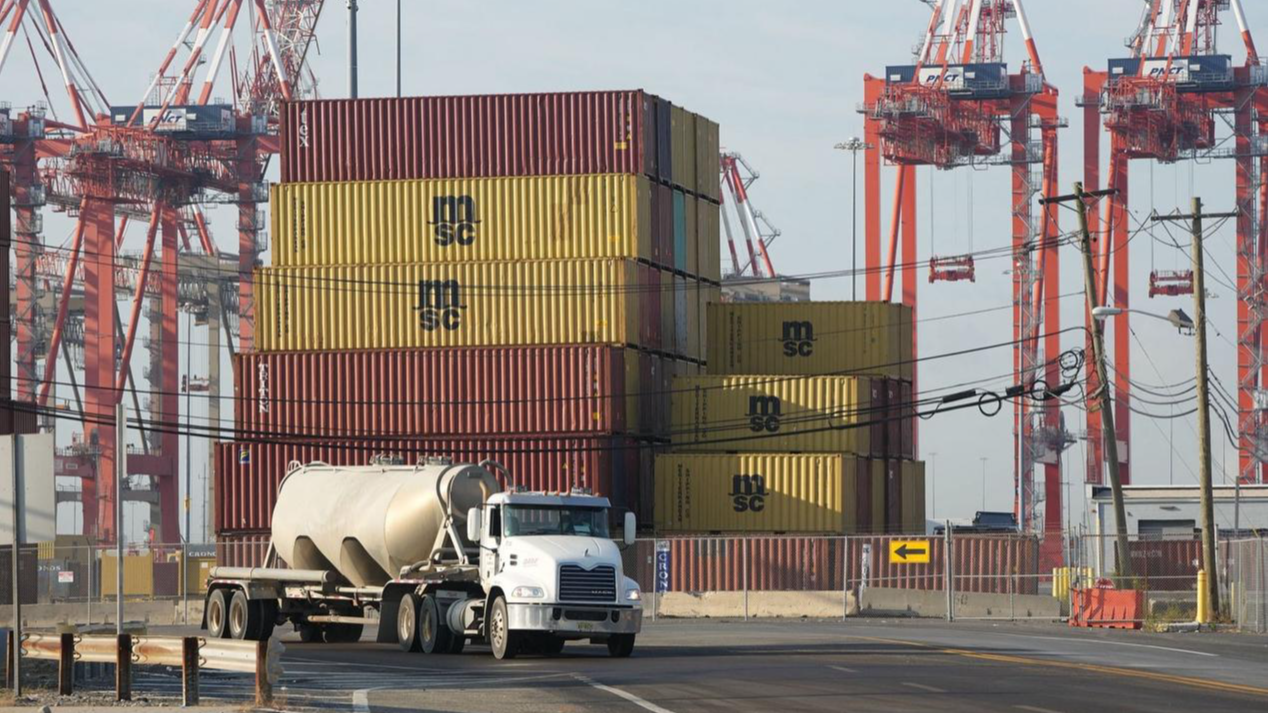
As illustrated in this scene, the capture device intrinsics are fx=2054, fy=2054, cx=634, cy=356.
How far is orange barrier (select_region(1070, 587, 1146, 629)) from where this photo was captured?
39844mm

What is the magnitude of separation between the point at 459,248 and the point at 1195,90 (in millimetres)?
45356

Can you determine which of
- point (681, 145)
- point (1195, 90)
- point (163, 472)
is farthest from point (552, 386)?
point (163, 472)

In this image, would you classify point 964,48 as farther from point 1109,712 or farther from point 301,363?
point 1109,712

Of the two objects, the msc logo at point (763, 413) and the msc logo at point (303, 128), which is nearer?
the msc logo at point (763, 413)

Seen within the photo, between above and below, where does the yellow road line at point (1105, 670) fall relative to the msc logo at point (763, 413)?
below

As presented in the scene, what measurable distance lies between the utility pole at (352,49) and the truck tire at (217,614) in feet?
123

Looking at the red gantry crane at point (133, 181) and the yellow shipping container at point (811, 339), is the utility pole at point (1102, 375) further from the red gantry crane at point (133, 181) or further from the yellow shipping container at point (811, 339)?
the red gantry crane at point (133, 181)

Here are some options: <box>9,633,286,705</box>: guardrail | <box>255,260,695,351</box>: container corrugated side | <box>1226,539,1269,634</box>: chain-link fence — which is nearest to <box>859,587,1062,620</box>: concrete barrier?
<box>1226,539,1269,634</box>: chain-link fence

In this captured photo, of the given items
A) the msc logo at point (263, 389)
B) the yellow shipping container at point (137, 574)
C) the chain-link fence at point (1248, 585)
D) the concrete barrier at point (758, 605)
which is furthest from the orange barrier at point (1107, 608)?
the yellow shipping container at point (137, 574)

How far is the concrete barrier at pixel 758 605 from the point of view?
4638 cm

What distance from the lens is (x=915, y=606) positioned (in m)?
46.0

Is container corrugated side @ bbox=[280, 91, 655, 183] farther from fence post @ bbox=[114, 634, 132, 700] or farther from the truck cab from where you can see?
fence post @ bbox=[114, 634, 132, 700]

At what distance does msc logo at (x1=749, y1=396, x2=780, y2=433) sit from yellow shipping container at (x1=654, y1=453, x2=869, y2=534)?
3.60 ft

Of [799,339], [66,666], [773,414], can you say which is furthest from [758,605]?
[66,666]
